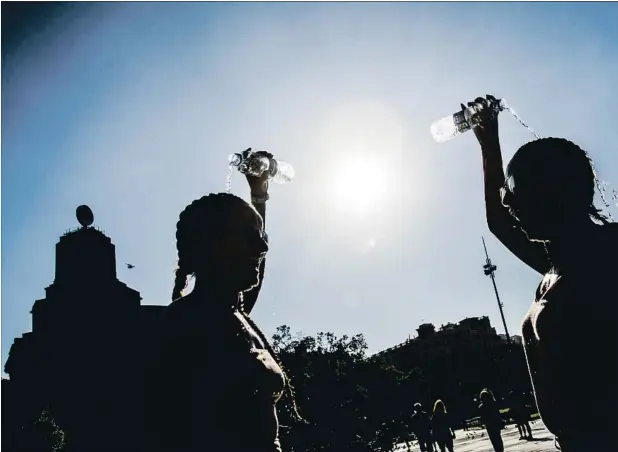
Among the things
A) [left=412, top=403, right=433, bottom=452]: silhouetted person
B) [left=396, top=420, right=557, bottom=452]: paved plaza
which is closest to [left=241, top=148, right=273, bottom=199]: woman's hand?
[left=396, top=420, right=557, bottom=452]: paved plaza

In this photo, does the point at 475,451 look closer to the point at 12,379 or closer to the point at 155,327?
the point at 155,327

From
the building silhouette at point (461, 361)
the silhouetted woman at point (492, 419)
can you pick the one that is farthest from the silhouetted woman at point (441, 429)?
the building silhouette at point (461, 361)

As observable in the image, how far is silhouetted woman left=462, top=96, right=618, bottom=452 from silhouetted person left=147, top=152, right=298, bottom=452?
1059 millimetres

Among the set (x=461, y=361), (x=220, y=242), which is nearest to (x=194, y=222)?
(x=220, y=242)

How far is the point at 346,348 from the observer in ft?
91.7

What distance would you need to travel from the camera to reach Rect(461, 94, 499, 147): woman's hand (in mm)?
2508

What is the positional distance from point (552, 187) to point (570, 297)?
0.43 meters

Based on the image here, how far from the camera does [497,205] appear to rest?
239cm

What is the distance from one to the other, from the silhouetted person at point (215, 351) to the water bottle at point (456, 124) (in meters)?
1.49

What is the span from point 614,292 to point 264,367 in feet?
4.34

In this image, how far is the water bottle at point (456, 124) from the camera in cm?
257

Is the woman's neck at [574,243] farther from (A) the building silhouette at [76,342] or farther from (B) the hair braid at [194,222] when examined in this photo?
(A) the building silhouette at [76,342]

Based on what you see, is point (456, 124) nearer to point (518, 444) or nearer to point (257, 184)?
point (257, 184)

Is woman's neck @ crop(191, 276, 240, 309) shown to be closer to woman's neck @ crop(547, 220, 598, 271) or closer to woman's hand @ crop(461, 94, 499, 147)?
woman's neck @ crop(547, 220, 598, 271)
